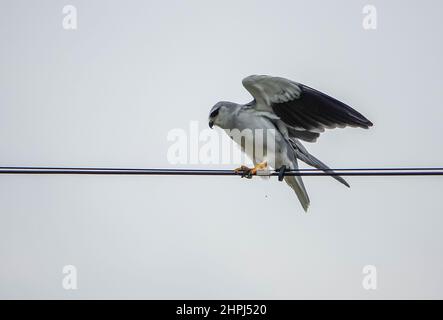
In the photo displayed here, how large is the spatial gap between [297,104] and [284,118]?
0.94 ft

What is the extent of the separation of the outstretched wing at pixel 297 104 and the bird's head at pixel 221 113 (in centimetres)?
34

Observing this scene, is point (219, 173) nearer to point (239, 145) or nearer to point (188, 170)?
point (188, 170)

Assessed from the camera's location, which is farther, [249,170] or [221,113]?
[221,113]

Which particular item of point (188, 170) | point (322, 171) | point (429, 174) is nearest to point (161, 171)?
point (188, 170)

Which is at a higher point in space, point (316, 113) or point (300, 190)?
point (316, 113)

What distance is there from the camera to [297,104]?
9945 mm

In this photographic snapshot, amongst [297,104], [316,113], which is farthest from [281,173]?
[297,104]

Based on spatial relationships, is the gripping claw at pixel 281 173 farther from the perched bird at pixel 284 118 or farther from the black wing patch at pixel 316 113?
the black wing patch at pixel 316 113

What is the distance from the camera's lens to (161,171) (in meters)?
6.89

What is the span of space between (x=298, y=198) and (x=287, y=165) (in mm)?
500

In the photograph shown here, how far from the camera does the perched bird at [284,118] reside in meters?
9.74

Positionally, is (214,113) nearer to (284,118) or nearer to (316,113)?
(284,118)

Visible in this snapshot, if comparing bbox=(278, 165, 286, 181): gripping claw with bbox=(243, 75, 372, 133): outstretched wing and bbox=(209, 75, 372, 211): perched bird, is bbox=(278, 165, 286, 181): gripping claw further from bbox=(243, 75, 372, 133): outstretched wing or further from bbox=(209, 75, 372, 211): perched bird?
bbox=(243, 75, 372, 133): outstretched wing
